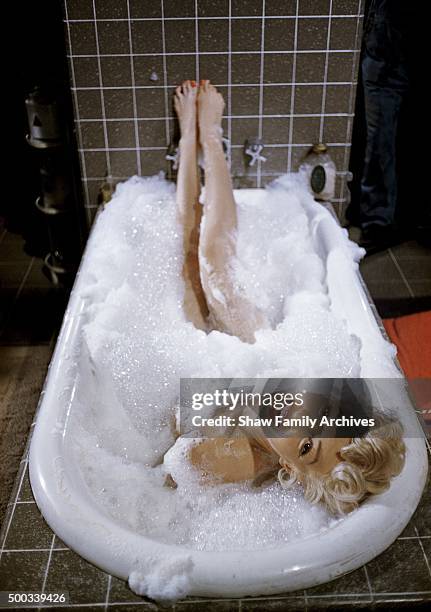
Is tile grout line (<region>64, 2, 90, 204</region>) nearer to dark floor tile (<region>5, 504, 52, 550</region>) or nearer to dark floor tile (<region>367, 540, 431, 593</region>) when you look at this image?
dark floor tile (<region>5, 504, 52, 550</region>)

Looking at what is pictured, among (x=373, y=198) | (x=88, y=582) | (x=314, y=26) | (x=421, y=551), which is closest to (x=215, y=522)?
(x=88, y=582)

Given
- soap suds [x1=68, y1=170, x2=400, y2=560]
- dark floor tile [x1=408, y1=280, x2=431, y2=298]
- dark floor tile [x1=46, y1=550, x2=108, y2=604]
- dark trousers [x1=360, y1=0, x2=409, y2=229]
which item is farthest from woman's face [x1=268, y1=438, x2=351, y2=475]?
dark trousers [x1=360, y1=0, x2=409, y2=229]

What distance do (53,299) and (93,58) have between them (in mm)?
1097

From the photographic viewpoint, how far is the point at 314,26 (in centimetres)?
247

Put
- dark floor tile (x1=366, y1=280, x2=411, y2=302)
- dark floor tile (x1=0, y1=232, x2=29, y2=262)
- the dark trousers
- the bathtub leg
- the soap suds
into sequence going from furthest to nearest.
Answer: dark floor tile (x1=0, y1=232, x2=29, y2=262) < dark floor tile (x1=366, y1=280, x2=411, y2=302) < the dark trousers < the bathtub leg < the soap suds

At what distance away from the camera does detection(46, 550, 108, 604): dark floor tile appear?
120cm

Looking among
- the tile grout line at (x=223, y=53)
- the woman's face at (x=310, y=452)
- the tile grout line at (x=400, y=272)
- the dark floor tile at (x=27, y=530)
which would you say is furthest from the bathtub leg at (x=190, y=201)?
the tile grout line at (x=400, y=272)

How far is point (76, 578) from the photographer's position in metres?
1.22

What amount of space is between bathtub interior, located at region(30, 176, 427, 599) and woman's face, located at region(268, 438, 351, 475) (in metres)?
0.10

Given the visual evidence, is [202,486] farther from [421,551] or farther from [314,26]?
[314,26]

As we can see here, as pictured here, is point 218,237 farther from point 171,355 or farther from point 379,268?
point 379,268

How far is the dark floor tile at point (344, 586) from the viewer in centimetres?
121

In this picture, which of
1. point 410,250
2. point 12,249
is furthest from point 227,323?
point 12,249

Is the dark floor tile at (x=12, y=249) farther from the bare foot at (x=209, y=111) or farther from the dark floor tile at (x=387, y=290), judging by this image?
the dark floor tile at (x=387, y=290)
